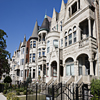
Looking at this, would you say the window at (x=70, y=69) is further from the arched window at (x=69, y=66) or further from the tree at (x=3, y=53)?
the tree at (x=3, y=53)

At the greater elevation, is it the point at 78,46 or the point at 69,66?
the point at 78,46

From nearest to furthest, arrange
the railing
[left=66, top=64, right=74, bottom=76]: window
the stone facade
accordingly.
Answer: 1. the railing
2. the stone facade
3. [left=66, top=64, right=74, bottom=76]: window

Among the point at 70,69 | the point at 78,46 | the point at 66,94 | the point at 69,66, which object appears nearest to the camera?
the point at 66,94

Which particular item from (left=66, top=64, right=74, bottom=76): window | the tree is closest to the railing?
(left=66, top=64, right=74, bottom=76): window

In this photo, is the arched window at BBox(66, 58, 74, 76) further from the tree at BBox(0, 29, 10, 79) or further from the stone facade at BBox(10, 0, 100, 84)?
the tree at BBox(0, 29, 10, 79)

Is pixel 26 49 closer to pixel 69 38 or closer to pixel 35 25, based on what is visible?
pixel 35 25

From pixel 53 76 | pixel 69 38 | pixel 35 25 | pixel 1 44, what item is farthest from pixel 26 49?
pixel 69 38

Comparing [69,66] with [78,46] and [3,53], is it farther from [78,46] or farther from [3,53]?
[3,53]

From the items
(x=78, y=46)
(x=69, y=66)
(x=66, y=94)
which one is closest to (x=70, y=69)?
(x=69, y=66)

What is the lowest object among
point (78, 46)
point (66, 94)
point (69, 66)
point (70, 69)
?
point (66, 94)

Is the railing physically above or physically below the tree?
below

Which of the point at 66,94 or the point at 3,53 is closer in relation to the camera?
the point at 66,94

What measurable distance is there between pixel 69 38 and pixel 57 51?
2.79 metres

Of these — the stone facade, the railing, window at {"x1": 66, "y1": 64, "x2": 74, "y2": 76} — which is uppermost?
the stone facade
